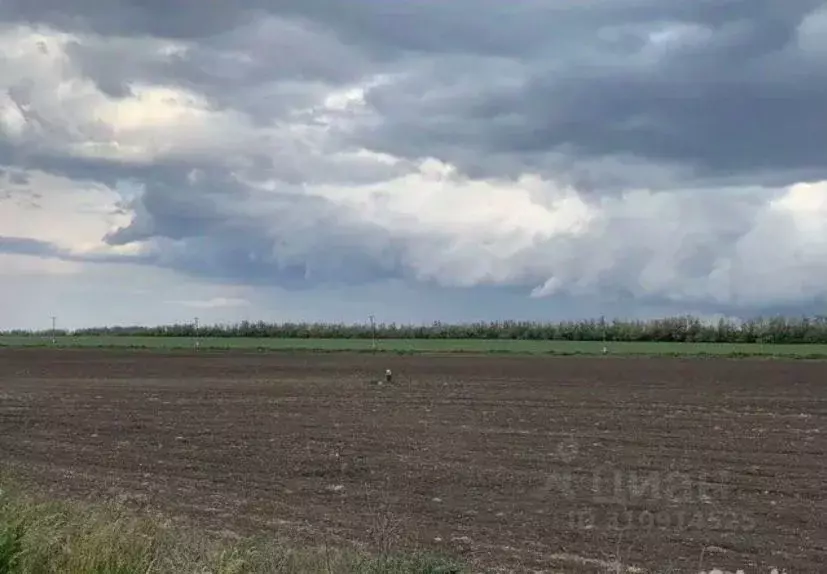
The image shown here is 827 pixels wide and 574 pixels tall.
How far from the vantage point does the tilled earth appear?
13.9m

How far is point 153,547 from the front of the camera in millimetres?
10039

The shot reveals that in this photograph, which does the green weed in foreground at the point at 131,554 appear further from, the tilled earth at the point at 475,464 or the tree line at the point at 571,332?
the tree line at the point at 571,332

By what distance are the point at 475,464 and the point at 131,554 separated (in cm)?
1135

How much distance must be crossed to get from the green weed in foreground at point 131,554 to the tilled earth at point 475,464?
2527 mm

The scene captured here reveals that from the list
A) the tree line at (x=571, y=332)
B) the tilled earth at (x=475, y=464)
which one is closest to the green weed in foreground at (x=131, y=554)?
the tilled earth at (x=475, y=464)

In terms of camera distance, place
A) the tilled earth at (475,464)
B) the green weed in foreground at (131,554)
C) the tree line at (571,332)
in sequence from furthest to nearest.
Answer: the tree line at (571,332), the tilled earth at (475,464), the green weed in foreground at (131,554)

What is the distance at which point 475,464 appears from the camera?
1986 cm

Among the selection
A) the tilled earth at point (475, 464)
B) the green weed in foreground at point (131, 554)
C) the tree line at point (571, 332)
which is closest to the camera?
the green weed in foreground at point (131, 554)

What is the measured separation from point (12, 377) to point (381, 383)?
724 inches

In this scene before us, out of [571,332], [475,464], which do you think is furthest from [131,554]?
[571,332]

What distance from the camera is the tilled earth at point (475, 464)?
45.5 feet

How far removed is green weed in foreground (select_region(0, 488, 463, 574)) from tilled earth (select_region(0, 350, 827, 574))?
2.53m

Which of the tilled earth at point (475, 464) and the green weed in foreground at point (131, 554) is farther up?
the green weed in foreground at point (131, 554)

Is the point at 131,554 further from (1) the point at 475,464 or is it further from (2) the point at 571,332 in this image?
(2) the point at 571,332
